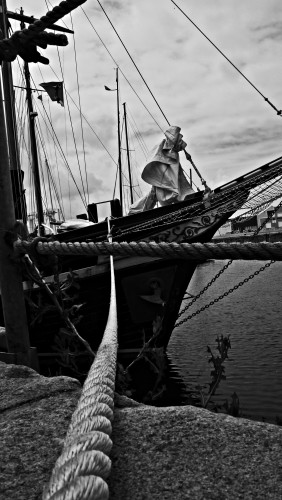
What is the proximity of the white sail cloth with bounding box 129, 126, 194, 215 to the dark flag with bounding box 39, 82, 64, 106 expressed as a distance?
8.35m

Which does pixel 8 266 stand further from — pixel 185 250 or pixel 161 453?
pixel 161 453

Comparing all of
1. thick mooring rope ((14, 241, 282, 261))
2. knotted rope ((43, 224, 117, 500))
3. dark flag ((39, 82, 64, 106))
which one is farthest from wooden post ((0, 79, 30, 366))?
dark flag ((39, 82, 64, 106))

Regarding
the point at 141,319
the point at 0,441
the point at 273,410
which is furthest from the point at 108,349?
the point at 141,319

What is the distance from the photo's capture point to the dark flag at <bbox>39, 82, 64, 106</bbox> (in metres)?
16.7

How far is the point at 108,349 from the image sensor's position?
176 centimetres

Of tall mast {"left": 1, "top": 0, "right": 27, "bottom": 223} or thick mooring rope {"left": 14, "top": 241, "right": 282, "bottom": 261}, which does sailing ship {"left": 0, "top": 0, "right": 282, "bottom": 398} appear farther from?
thick mooring rope {"left": 14, "top": 241, "right": 282, "bottom": 261}

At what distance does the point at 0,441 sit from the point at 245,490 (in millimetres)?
706

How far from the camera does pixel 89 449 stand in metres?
0.90

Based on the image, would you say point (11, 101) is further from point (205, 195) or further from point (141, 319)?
point (141, 319)

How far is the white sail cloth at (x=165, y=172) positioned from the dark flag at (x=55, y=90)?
8.35 meters

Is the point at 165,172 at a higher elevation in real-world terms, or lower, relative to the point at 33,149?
lower

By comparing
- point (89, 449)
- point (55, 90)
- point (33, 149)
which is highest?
point (55, 90)

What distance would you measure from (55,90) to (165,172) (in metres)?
9.18

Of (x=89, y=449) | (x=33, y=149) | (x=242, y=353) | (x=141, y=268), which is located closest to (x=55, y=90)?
(x=33, y=149)
